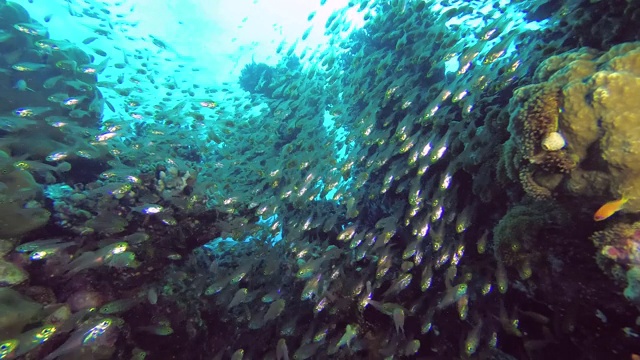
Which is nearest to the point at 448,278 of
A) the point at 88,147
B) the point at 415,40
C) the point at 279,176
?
the point at 279,176

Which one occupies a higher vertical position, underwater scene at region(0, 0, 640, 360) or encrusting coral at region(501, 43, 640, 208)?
encrusting coral at region(501, 43, 640, 208)

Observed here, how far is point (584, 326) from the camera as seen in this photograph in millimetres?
4430

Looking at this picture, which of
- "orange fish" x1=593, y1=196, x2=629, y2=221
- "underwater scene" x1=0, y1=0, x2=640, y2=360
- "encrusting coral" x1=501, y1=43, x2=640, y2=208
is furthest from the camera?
"underwater scene" x1=0, y1=0, x2=640, y2=360

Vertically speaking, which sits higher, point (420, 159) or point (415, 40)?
point (415, 40)

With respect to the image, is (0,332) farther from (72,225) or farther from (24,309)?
(72,225)

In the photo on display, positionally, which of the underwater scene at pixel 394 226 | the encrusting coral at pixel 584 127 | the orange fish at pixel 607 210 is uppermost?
the encrusting coral at pixel 584 127

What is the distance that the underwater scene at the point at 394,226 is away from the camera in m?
3.81

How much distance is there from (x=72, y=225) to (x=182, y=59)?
2000 cm

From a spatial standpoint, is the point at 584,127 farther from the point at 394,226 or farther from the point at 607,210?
the point at 394,226

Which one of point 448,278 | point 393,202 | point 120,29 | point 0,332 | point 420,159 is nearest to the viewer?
point 0,332

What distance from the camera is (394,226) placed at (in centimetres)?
686

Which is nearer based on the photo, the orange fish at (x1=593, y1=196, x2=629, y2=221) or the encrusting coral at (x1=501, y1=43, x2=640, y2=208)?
the orange fish at (x1=593, y1=196, x2=629, y2=221)

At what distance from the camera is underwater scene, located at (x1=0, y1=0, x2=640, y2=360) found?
150 inches

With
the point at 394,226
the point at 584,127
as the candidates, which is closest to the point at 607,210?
the point at 584,127
